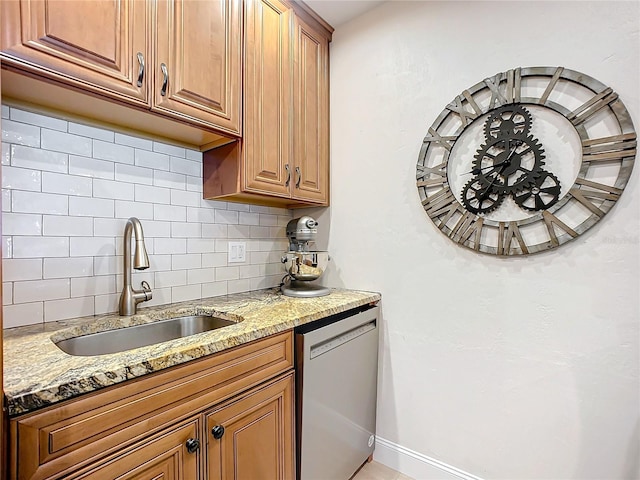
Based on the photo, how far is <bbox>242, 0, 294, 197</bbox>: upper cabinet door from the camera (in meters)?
1.58

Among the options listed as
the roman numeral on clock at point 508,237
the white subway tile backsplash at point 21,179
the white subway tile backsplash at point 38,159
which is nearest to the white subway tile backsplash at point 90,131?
the white subway tile backsplash at point 38,159

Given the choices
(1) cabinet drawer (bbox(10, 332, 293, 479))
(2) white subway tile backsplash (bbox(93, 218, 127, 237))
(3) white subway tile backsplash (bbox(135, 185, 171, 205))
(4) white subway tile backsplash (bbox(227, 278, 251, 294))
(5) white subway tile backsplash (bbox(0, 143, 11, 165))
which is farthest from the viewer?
(4) white subway tile backsplash (bbox(227, 278, 251, 294))

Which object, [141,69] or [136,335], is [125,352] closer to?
[136,335]

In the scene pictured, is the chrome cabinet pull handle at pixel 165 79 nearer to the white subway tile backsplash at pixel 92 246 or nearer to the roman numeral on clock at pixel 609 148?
the white subway tile backsplash at pixel 92 246

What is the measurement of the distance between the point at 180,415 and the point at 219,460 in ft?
0.76

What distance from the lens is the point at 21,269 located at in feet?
→ 3.89

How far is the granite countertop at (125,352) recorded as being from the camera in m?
0.73

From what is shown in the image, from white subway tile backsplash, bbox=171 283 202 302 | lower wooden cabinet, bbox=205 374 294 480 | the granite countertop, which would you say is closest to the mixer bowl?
the granite countertop

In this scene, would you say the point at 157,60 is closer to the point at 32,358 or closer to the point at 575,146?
the point at 32,358

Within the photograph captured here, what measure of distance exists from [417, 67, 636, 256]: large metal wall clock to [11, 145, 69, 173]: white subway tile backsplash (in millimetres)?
1555

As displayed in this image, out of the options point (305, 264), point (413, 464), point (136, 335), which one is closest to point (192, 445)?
point (136, 335)

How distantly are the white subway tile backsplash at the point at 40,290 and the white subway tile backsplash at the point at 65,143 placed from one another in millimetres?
493

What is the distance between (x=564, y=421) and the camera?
4.54ft

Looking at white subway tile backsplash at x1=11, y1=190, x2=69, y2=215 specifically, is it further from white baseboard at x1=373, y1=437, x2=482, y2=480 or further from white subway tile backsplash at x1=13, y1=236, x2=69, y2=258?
white baseboard at x1=373, y1=437, x2=482, y2=480
